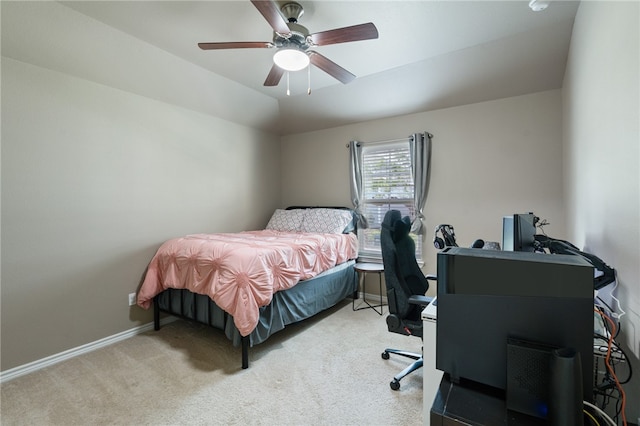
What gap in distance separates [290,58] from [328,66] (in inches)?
13.4

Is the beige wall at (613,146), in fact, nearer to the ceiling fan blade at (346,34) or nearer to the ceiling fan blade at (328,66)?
the ceiling fan blade at (346,34)

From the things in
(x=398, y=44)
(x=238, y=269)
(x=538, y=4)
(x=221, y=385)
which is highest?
(x=398, y=44)

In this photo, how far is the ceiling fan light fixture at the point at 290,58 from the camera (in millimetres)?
1969

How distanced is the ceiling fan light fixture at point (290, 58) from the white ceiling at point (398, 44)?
324mm

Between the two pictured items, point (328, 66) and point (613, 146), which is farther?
point (328, 66)

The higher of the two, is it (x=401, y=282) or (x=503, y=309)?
(x=503, y=309)

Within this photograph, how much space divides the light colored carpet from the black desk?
3.60 feet

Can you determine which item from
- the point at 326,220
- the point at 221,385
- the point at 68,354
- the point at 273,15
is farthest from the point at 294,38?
the point at 68,354

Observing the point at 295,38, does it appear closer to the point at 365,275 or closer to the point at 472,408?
the point at 472,408

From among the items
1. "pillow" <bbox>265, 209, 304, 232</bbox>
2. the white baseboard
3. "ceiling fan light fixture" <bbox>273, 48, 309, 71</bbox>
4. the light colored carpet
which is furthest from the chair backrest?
the white baseboard

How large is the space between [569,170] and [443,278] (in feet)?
7.97

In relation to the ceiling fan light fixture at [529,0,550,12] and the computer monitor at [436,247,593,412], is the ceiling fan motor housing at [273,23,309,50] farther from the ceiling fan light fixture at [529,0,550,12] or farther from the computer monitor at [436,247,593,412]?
the computer monitor at [436,247,593,412]

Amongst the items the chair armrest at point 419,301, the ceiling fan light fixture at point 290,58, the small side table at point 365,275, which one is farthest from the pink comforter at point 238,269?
the ceiling fan light fixture at point 290,58

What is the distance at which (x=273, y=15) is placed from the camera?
65.1 inches
